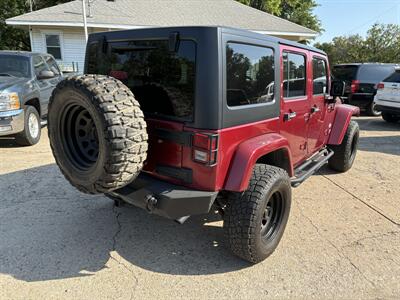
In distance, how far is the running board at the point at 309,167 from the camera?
145 inches

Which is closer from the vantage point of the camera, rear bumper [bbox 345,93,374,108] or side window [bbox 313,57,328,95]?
side window [bbox 313,57,328,95]

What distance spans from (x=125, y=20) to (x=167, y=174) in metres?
13.8

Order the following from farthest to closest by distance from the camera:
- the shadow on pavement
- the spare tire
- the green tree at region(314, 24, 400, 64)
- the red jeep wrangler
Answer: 1. the green tree at region(314, 24, 400, 64)
2. the shadow on pavement
3. the red jeep wrangler
4. the spare tire

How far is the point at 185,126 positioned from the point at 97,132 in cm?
65

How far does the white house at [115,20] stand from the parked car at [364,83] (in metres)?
6.08

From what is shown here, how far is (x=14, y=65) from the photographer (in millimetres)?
7219

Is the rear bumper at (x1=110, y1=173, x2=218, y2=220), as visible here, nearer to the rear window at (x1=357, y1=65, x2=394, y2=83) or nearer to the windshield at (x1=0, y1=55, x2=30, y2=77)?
the windshield at (x1=0, y1=55, x2=30, y2=77)

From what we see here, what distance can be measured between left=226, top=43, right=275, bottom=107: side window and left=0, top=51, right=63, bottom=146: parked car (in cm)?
513

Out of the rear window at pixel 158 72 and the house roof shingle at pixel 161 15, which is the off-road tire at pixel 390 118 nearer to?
the house roof shingle at pixel 161 15

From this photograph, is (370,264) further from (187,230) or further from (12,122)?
(12,122)

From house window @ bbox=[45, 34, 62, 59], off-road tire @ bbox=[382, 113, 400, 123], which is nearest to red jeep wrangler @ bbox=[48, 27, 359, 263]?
off-road tire @ bbox=[382, 113, 400, 123]

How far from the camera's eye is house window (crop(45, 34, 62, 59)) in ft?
49.4

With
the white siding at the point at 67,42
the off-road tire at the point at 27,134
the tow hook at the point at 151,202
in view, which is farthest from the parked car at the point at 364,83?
the white siding at the point at 67,42

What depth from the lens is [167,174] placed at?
2736 mm
